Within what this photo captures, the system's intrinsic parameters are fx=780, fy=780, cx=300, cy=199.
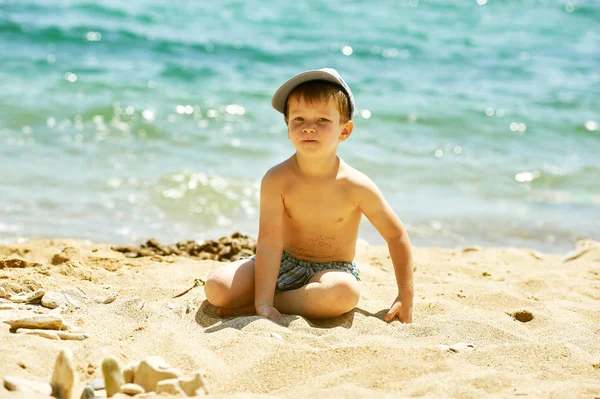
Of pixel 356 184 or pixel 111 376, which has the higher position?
pixel 356 184

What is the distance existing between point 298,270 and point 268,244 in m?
0.25

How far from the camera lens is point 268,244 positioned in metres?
3.42

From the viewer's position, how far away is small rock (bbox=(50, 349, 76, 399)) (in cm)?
228

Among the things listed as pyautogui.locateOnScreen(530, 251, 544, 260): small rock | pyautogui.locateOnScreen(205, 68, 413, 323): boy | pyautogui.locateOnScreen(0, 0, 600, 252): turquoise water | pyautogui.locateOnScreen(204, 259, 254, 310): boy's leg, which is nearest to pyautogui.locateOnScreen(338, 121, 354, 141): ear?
pyautogui.locateOnScreen(205, 68, 413, 323): boy

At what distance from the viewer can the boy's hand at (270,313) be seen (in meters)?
3.23

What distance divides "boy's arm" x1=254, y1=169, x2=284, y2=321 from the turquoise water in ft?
7.37

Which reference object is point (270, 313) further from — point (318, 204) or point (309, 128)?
point (309, 128)

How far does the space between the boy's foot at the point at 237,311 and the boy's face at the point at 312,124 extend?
738 mm

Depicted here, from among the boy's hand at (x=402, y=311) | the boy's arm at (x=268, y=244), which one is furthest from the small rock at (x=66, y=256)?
the boy's hand at (x=402, y=311)

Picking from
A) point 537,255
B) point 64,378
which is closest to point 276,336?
point 64,378

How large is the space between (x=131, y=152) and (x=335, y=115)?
14.8 feet

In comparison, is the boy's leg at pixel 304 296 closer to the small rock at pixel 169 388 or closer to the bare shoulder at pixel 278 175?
the bare shoulder at pixel 278 175

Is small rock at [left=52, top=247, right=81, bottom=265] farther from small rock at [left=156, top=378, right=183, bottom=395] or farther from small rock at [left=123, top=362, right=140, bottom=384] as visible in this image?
small rock at [left=156, top=378, right=183, bottom=395]

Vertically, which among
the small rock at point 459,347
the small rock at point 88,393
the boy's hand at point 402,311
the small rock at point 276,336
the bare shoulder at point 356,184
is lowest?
the boy's hand at point 402,311
